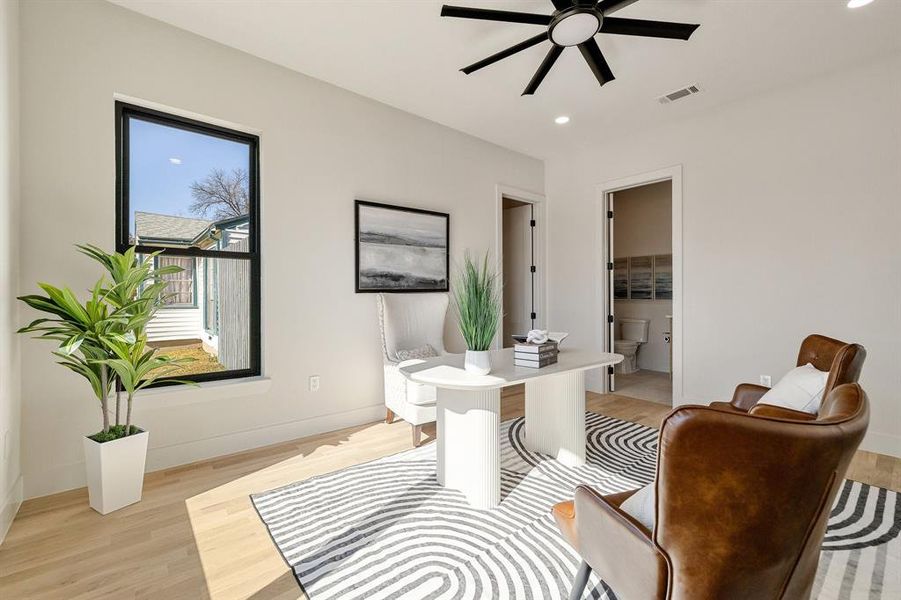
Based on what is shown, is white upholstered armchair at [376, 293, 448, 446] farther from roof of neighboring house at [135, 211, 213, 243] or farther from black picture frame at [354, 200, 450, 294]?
roof of neighboring house at [135, 211, 213, 243]

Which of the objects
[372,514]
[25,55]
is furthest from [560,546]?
[25,55]

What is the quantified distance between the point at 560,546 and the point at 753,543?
48.4 inches

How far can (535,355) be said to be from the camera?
2400mm

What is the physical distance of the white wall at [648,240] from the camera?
5727mm

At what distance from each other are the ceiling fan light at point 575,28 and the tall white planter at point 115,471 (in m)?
3.15

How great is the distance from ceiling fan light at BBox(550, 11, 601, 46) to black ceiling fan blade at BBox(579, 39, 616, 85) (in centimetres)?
6

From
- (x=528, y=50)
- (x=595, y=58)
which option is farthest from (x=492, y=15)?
(x=528, y=50)

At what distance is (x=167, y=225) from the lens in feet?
9.00

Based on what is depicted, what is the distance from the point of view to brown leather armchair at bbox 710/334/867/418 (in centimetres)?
149

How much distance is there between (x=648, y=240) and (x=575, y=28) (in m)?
4.29

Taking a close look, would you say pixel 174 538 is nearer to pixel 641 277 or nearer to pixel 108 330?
pixel 108 330

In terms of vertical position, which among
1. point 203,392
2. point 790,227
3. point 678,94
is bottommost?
point 203,392

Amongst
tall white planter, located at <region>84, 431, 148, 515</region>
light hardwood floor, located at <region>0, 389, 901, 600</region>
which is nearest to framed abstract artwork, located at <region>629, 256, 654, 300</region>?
light hardwood floor, located at <region>0, 389, 901, 600</region>

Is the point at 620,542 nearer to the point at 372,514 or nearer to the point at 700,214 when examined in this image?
the point at 372,514
